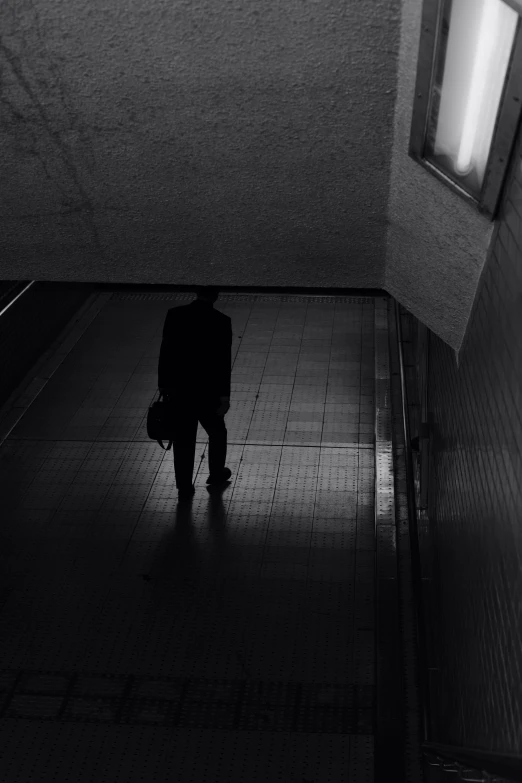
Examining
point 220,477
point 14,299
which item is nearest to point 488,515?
point 220,477

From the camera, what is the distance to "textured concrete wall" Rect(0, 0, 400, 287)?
2.16 meters

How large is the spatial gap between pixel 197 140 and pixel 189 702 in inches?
128

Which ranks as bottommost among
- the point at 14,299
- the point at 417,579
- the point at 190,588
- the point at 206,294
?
the point at 190,588

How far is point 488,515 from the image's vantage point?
263 cm

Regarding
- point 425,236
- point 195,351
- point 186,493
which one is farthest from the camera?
point 186,493

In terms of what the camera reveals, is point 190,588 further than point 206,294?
No

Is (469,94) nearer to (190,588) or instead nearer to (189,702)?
(189,702)

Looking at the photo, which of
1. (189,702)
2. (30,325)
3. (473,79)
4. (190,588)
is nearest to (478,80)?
(473,79)

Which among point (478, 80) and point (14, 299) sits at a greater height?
point (14, 299)

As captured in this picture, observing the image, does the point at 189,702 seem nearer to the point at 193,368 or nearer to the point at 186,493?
the point at 186,493

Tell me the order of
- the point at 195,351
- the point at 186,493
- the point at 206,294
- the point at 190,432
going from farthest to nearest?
the point at 186,493 < the point at 190,432 < the point at 195,351 < the point at 206,294

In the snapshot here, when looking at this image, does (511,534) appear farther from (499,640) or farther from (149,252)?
(149,252)

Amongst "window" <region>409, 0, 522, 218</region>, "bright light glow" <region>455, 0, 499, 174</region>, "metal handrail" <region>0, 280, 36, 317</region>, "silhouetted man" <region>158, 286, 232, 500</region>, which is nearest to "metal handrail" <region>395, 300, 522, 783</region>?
"window" <region>409, 0, 522, 218</region>

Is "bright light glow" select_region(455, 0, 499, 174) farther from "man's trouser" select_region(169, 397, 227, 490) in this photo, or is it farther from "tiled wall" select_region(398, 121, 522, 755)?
"man's trouser" select_region(169, 397, 227, 490)
